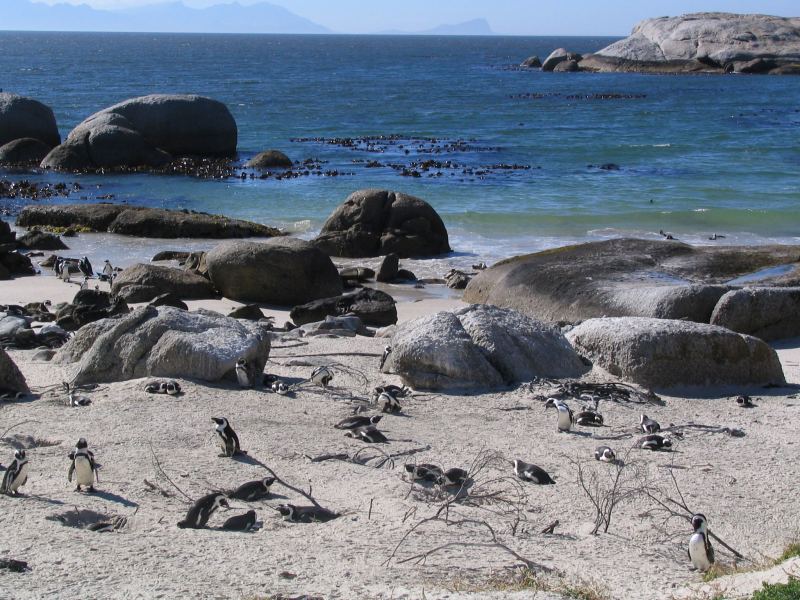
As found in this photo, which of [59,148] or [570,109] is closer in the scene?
[59,148]

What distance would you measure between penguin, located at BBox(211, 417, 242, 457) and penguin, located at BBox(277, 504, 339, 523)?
1.26 metres

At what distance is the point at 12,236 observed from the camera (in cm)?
2120

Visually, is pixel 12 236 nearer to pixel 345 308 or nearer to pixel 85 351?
pixel 345 308

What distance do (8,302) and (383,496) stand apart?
10239 millimetres

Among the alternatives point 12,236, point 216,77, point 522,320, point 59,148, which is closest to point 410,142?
point 59,148

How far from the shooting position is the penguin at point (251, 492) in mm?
7406

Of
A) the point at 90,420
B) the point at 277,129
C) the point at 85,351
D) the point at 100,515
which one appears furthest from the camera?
the point at 277,129

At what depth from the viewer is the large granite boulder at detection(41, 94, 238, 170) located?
1329 inches

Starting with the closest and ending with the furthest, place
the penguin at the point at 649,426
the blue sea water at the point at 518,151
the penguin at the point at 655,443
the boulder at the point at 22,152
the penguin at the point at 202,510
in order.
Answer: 1. the penguin at the point at 202,510
2. the penguin at the point at 655,443
3. the penguin at the point at 649,426
4. the blue sea water at the point at 518,151
5. the boulder at the point at 22,152

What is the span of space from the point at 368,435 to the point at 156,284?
319 inches

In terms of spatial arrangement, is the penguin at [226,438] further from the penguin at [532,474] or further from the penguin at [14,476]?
the penguin at [532,474]

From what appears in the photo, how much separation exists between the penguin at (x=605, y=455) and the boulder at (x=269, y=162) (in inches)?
1065

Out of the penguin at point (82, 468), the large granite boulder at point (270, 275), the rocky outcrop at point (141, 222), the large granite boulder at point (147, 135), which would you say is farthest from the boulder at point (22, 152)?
the penguin at point (82, 468)

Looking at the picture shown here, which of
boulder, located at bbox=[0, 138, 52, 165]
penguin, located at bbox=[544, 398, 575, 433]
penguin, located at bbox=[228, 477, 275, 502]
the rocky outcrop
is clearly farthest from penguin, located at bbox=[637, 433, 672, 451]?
boulder, located at bbox=[0, 138, 52, 165]
